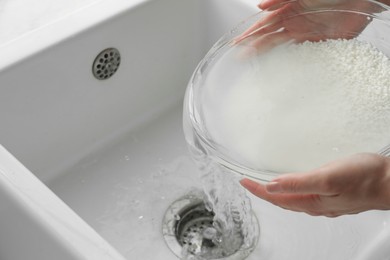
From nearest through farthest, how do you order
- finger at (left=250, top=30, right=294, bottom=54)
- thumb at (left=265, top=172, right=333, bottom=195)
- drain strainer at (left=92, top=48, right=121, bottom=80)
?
thumb at (left=265, top=172, right=333, bottom=195) → finger at (left=250, top=30, right=294, bottom=54) → drain strainer at (left=92, top=48, right=121, bottom=80)

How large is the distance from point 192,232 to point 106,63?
231 millimetres

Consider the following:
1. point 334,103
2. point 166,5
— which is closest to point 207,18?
point 166,5

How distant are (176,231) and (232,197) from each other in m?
0.08

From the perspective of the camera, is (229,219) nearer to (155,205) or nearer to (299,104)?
(155,205)

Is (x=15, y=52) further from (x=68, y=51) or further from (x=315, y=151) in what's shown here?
(x=315, y=151)

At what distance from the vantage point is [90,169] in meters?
0.75

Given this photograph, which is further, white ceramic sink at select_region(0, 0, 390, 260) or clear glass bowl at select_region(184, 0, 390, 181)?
white ceramic sink at select_region(0, 0, 390, 260)

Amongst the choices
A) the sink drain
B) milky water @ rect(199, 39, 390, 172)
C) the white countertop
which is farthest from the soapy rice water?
the white countertop

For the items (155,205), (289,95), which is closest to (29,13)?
(155,205)

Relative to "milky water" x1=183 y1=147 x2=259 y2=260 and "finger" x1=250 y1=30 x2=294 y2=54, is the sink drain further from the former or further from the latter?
"finger" x1=250 y1=30 x2=294 y2=54

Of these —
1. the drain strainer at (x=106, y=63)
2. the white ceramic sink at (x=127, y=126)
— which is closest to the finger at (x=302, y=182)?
the white ceramic sink at (x=127, y=126)

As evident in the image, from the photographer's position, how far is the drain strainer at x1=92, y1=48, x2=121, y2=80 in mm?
729

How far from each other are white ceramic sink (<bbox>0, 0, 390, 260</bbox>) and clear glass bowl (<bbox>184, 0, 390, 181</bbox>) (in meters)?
0.14

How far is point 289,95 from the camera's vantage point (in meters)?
0.53
